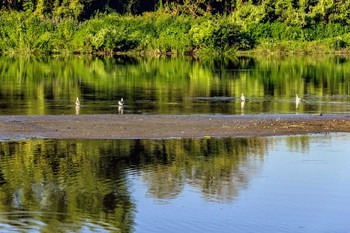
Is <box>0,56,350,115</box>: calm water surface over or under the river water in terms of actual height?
over

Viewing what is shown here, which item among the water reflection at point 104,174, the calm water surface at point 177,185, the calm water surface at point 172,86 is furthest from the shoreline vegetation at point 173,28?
the calm water surface at point 177,185

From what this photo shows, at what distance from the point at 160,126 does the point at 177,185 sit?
23.3 feet

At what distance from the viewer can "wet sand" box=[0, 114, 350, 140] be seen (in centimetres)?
2212

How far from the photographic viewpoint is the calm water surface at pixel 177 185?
13.7 metres

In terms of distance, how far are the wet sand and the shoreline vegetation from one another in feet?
146

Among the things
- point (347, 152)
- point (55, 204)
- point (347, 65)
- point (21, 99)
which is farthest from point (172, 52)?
point (55, 204)

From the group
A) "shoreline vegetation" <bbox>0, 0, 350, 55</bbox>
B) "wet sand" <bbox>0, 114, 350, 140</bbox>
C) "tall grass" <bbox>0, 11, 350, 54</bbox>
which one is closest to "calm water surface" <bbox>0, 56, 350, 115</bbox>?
"wet sand" <bbox>0, 114, 350, 140</bbox>

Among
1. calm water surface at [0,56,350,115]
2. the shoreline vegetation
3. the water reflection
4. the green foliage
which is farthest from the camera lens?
the shoreline vegetation

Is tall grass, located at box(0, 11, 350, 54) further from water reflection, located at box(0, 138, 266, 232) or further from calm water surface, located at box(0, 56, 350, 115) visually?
water reflection, located at box(0, 138, 266, 232)

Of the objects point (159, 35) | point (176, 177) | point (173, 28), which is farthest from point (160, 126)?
point (173, 28)

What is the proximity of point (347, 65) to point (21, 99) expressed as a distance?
27884 millimetres

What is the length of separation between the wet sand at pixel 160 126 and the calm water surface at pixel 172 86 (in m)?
2.00

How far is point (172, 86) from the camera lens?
126 feet

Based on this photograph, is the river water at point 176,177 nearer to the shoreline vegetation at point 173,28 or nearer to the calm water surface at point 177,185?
the calm water surface at point 177,185
